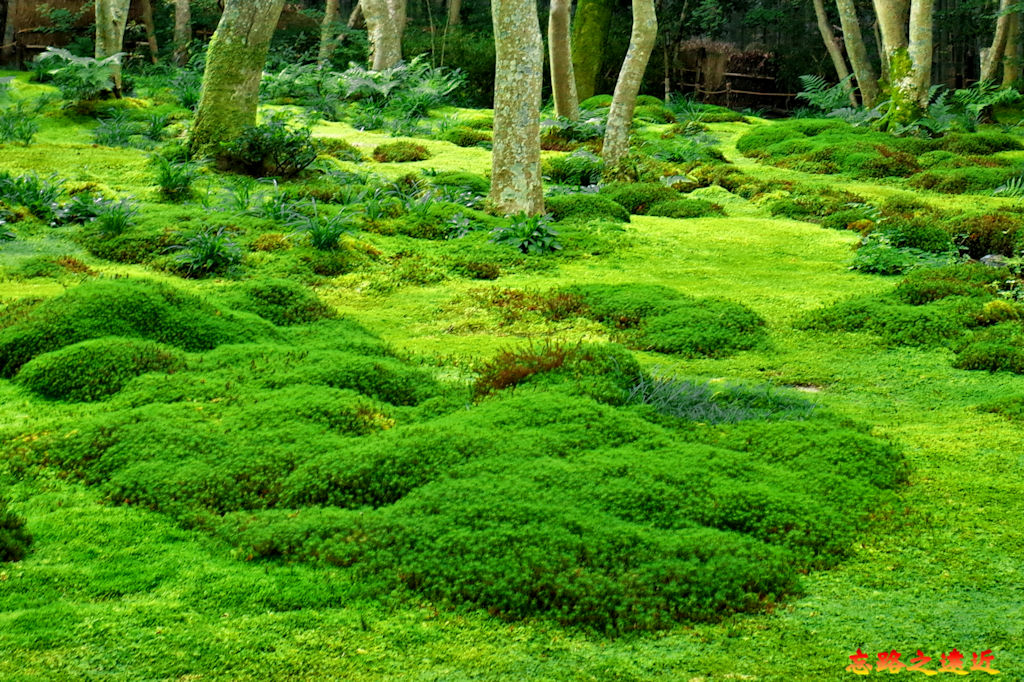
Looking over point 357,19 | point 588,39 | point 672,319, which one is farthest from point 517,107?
point 357,19

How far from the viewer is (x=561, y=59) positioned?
17156mm

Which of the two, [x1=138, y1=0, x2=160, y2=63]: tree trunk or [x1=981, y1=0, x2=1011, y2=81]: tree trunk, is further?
[x1=138, y1=0, x2=160, y2=63]: tree trunk

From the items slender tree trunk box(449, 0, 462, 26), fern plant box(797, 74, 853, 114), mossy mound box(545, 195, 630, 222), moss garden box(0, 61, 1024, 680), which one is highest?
slender tree trunk box(449, 0, 462, 26)

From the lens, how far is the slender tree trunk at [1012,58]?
67.9ft

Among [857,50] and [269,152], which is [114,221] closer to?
[269,152]

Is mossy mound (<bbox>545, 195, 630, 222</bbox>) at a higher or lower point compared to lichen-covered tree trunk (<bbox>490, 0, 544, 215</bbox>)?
lower

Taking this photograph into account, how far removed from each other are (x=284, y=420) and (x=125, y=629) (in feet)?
6.17

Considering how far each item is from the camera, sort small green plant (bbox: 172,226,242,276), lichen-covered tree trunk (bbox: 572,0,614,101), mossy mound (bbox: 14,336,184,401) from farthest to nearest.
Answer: lichen-covered tree trunk (bbox: 572,0,614,101) < small green plant (bbox: 172,226,242,276) < mossy mound (bbox: 14,336,184,401)

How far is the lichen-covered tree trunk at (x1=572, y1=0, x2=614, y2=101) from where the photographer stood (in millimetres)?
21250

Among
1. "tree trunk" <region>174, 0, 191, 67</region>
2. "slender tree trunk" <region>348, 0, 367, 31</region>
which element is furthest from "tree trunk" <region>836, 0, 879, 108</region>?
"tree trunk" <region>174, 0, 191, 67</region>

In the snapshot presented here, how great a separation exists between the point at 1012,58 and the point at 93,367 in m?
20.7

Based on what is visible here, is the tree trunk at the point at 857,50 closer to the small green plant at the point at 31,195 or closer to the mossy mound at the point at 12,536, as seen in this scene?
the small green plant at the point at 31,195

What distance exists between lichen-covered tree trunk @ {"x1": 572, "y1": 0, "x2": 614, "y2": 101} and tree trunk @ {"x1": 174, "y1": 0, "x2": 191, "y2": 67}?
989cm

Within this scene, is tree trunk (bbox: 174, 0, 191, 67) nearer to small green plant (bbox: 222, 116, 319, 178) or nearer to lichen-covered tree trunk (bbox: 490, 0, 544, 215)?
small green plant (bbox: 222, 116, 319, 178)
